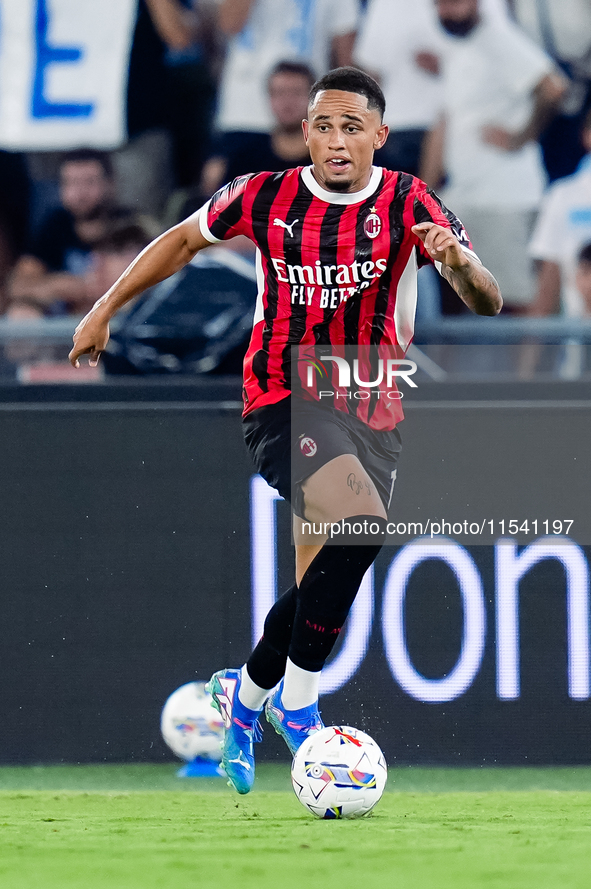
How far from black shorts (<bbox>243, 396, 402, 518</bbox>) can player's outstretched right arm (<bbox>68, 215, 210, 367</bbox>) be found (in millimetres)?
480

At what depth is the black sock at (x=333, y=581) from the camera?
3.21m

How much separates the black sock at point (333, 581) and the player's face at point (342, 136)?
94cm

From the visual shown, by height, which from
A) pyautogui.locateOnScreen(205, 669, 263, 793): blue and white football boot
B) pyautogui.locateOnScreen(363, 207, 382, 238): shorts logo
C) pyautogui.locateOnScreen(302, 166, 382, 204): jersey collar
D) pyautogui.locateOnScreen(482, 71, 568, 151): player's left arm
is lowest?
pyautogui.locateOnScreen(205, 669, 263, 793): blue and white football boot

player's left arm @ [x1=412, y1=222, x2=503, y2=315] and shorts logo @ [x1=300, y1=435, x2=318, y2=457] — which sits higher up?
player's left arm @ [x1=412, y1=222, x2=503, y2=315]

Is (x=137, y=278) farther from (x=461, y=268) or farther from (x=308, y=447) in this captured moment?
(x=461, y=268)

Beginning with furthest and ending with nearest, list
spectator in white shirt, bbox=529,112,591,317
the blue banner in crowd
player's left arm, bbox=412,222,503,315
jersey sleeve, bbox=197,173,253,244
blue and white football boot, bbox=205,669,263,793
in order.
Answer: the blue banner in crowd, spectator in white shirt, bbox=529,112,591,317, blue and white football boot, bbox=205,669,263,793, jersey sleeve, bbox=197,173,253,244, player's left arm, bbox=412,222,503,315

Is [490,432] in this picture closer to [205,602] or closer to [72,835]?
[205,602]

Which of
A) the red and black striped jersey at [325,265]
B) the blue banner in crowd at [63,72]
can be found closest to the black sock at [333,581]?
the red and black striped jersey at [325,265]

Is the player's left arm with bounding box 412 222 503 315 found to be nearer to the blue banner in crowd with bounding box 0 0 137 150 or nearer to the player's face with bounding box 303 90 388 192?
the player's face with bounding box 303 90 388 192

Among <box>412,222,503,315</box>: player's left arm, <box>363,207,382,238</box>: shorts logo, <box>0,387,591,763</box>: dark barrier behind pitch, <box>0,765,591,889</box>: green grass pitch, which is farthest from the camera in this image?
<box>0,387,591,763</box>: dark barrier behind pitch

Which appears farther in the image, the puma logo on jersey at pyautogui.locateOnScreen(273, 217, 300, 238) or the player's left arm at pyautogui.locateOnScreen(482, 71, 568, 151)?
the player's left arm at pyautogui.locateOnScreen(482, 71, 568, 151)

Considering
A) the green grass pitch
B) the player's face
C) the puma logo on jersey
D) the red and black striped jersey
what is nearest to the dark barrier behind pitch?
the green grass pitch

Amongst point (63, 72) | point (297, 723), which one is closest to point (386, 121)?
point (63, 72)

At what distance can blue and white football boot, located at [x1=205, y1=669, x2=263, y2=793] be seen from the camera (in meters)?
3.60
